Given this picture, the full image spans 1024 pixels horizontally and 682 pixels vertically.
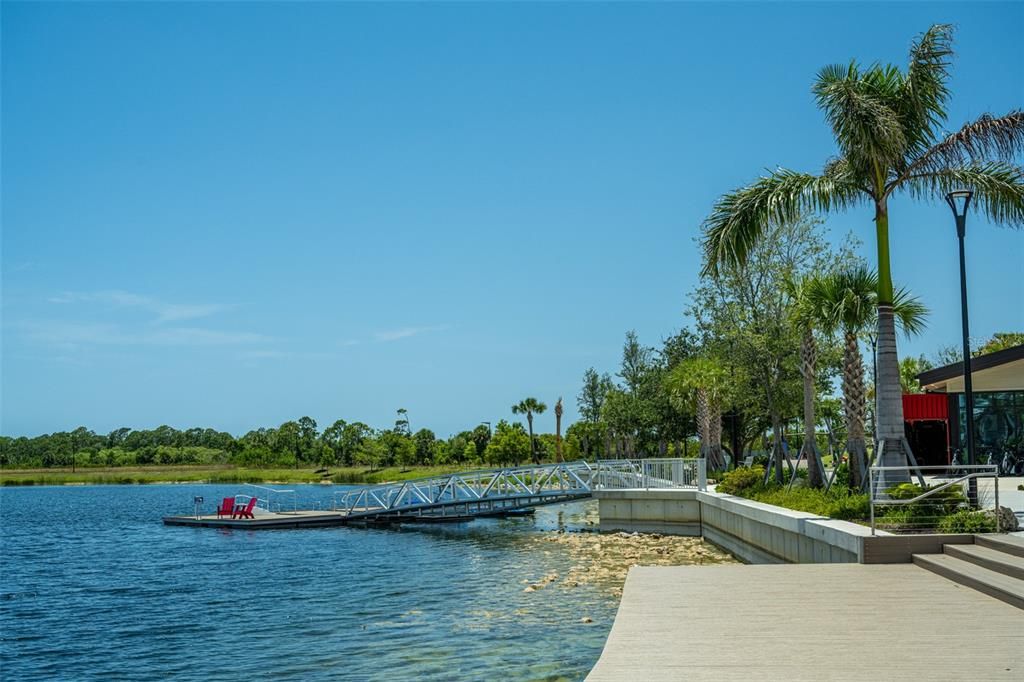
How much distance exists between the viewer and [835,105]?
17.1 metres

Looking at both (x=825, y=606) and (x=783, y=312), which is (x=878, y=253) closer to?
(x=825, y=606)

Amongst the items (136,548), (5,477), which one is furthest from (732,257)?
(5,477)

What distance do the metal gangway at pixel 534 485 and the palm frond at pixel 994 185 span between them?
14.4 meters

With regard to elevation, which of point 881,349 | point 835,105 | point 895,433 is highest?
point 835,105

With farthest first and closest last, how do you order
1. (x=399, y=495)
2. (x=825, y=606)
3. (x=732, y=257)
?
(x=399, y=495)
(x=732, y=257)
(x=825, y=606)

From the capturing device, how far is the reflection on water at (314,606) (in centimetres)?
1427

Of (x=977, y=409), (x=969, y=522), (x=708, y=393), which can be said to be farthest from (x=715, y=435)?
(x=969, y=522)

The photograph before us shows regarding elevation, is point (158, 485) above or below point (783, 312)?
below

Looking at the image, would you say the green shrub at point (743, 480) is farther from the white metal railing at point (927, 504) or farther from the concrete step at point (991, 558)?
the concrete step at point (991, 558)

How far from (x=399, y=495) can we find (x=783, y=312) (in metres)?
20.8

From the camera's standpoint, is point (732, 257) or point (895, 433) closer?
point (895, 433)

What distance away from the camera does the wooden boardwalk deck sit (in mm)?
7418

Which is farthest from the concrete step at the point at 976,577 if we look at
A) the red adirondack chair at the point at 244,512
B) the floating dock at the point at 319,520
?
the red adirondack chair at the point at 244,512

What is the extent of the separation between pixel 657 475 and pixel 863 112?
19.7m
